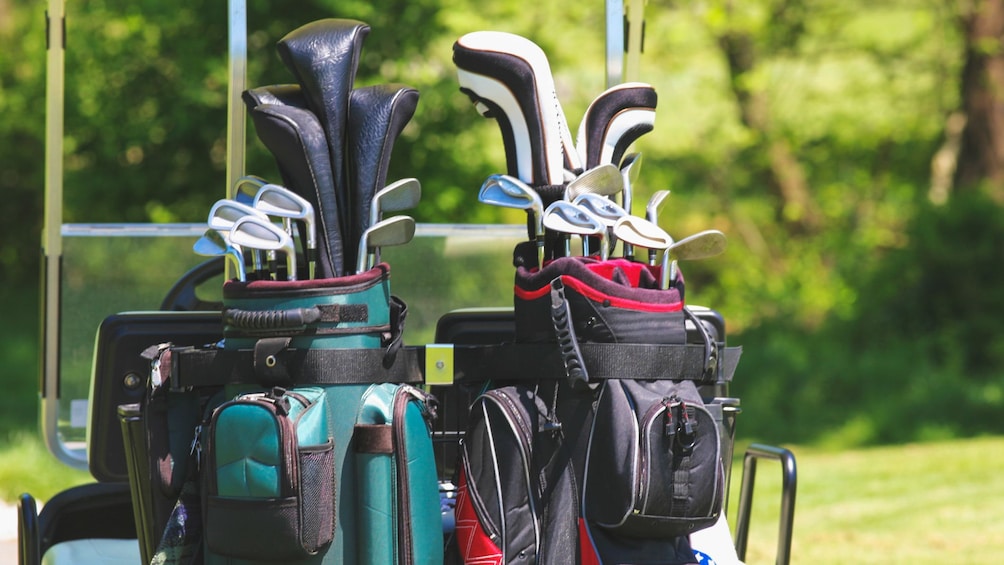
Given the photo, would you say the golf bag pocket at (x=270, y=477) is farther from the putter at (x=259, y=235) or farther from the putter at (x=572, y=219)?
the putter at (x=572, y=219)

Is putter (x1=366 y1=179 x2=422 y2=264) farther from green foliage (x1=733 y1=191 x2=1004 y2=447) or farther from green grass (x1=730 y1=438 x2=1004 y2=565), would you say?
green foliage (x1=733 y1=191 x2=1004 y2=447)

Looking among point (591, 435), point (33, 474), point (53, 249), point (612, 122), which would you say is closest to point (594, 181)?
point (612, 122)

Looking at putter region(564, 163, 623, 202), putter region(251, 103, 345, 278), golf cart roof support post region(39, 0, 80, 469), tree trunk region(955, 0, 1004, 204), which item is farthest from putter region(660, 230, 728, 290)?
tree trunk region(955, 0, 1004, 204)

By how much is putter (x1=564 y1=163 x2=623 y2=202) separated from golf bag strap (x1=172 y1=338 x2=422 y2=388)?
367 mm

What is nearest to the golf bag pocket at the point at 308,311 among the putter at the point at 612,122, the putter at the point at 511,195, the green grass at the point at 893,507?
the putter at the point at 511,195

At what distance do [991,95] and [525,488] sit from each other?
8.32 meters

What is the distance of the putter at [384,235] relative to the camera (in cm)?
200

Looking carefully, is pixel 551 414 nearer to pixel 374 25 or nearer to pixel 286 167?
pixel 286 167

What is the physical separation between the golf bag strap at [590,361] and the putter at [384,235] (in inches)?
8.3

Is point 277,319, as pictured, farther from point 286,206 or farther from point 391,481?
point 391,481

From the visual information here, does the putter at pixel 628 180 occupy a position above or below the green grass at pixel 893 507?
above

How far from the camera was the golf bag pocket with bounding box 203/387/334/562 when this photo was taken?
1878mm

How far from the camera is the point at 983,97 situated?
944cm

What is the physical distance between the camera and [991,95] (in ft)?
30.7
